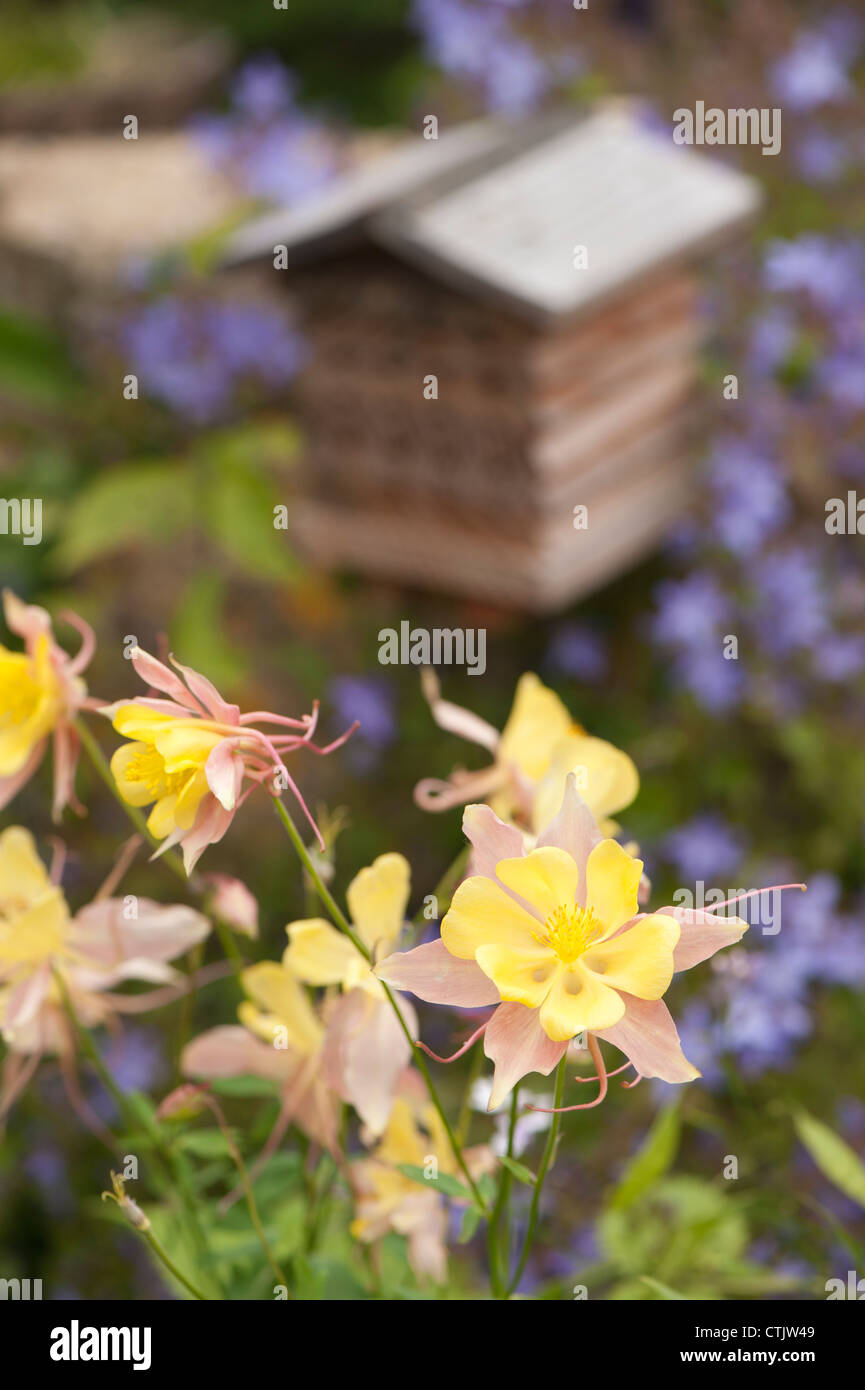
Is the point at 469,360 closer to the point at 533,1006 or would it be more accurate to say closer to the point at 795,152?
the point at 795,152

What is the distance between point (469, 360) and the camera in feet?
5.57

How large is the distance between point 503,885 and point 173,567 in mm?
1990

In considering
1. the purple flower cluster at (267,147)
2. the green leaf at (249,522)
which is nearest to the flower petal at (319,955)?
the green leaf at (249,522)

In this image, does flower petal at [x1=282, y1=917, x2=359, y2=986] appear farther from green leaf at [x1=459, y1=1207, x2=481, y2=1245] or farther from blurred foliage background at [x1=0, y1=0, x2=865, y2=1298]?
blurred foliage background at [x1=0, y1=0, x2=865, y2=1298]

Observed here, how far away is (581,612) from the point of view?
7.39 ft

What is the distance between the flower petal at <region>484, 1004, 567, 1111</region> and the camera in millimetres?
498

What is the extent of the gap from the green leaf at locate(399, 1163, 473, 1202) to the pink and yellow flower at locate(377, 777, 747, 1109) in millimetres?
96

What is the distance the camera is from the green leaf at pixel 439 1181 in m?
0.57

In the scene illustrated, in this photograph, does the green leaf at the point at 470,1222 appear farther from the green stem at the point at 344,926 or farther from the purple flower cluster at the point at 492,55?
the purple flower cluster at the point at 492,55

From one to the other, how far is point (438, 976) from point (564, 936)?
0.05m

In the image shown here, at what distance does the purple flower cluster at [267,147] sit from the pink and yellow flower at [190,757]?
169 centimetres

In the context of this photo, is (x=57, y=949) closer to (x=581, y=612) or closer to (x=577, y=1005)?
(x=577, y=1005)

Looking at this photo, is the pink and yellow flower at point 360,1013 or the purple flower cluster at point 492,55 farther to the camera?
the purple flower cluster at point 492,55

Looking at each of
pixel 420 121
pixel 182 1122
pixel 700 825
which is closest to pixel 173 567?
pixel 420 121
